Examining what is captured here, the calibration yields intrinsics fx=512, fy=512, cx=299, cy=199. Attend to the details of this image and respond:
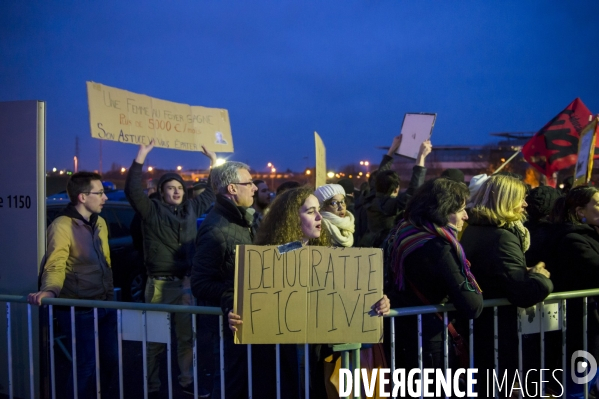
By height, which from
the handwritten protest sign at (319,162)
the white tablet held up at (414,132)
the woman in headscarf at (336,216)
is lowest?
the woman in headscarf at (336,216)

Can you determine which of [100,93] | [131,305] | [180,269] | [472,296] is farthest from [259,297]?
[100,93]

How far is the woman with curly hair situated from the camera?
10.0 ft

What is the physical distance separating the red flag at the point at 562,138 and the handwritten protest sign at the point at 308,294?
6.74 m

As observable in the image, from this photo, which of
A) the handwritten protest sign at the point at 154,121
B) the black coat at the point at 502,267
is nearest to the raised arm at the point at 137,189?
the handwritten protest sign at the point at 154,121

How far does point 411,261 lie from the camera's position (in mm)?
2947

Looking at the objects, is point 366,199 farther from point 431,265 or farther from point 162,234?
point 431,265

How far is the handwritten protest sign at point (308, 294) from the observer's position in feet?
8.61

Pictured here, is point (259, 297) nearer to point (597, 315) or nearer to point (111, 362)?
point (111, 362)

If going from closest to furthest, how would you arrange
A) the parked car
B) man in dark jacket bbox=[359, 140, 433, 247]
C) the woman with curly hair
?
the woman with curly hair < man in dark jacket bbox=[359, 140, 433, 247] < the parked car

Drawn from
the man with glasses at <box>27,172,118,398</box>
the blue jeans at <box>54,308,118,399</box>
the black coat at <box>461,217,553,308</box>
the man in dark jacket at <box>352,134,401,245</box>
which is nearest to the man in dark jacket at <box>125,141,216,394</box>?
the man with glasses at <box>27,172,118,398</box>

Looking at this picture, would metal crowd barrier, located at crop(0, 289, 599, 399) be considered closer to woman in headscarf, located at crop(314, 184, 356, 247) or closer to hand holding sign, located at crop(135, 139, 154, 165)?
woman in headscarf, located at crop(314, 184, 356, 247)

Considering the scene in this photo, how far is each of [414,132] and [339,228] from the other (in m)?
2.07

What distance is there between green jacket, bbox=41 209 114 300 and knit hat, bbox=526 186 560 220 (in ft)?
11.4

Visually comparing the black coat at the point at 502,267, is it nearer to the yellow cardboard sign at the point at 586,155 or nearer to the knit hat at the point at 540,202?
the knit hat at the point at 540,202
